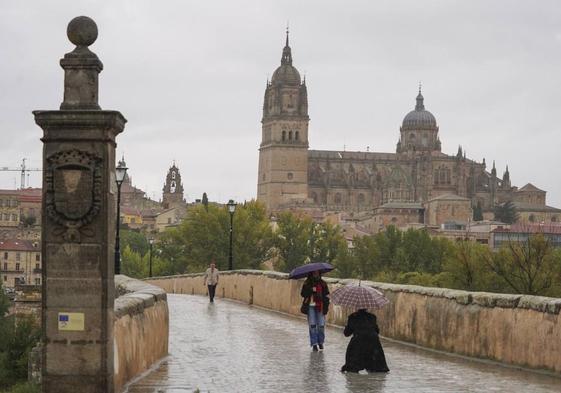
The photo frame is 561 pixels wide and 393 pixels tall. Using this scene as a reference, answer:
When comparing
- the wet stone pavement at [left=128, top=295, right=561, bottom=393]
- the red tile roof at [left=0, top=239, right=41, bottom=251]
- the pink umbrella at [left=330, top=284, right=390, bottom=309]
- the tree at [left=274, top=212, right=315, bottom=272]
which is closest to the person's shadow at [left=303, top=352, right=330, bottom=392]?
the wet stone pavement at [left=128, top=295, right=561, bottom=393]

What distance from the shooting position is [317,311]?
17266mm

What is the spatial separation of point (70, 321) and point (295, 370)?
417 centimetres

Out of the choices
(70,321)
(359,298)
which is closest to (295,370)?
(359,298)

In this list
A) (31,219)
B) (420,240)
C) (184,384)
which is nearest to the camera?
(184,384)

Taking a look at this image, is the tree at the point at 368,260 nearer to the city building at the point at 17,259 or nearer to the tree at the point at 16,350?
the city building at the point at 17,259

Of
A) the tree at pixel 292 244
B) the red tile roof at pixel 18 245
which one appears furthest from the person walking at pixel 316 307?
the red tile roof at pixel 18 245

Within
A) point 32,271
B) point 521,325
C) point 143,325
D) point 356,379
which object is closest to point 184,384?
point 143,325

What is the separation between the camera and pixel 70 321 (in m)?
10.7

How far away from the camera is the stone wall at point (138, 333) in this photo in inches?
462

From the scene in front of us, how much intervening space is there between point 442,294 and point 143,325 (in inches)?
199

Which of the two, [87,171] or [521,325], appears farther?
[521,325]

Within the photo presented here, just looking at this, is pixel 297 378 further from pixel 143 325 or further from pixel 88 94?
pixel 88 94

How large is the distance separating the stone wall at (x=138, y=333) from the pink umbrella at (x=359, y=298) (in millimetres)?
2129

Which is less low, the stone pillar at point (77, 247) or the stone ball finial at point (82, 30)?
the stone ball finial at point (82, 30)
